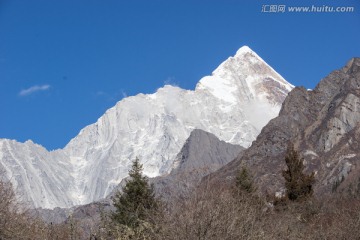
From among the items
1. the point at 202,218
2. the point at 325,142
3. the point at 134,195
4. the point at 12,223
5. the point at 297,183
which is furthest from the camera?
the point at 325,142

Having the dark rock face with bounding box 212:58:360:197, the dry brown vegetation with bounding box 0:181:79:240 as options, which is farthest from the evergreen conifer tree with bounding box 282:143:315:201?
the dark rock face with bounding box 212:58:360:197

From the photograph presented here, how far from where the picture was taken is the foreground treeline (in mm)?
18500

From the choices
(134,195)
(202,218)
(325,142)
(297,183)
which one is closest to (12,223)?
(202,218)

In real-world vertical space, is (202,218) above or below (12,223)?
below

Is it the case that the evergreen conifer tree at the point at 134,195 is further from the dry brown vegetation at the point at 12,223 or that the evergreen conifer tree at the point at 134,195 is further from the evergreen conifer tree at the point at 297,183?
the evergreen conifer tree at the point at 297,183

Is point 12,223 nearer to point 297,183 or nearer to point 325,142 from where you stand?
point 297,183

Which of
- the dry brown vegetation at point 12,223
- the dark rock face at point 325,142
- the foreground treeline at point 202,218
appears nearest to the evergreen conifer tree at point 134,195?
the foreground treeline at point 202,218

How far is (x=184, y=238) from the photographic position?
18156 mm

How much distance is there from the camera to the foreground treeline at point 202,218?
60.7ft

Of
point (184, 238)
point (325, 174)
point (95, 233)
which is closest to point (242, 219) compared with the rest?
point (184, 238)

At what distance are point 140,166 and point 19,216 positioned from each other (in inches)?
555

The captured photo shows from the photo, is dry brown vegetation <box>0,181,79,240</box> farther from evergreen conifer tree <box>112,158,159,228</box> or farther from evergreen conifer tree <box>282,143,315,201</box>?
evergreen conifer tree <box>282,143,315,201</box>

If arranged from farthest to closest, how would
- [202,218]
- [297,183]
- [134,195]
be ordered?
[297,183] < [134,195] < [202,218]

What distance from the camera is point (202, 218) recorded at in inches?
718
